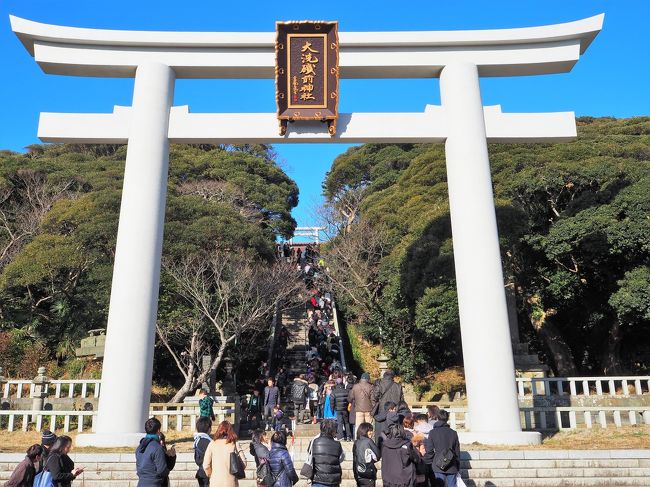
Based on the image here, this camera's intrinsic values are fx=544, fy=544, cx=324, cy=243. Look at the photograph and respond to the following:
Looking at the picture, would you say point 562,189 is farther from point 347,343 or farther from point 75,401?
point 75,401

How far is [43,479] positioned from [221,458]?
1470 millimetres

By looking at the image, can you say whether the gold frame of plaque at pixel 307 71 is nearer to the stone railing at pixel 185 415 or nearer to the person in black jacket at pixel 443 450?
the stone railing at pixel 185 415

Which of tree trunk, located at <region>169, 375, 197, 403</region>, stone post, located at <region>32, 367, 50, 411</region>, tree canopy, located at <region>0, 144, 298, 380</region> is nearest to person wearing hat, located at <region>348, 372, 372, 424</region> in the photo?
tree trunk, located at <region>169, 375, 197, 403</region>

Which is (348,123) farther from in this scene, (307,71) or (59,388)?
(59,388)

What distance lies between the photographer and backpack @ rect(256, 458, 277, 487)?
15.2ft

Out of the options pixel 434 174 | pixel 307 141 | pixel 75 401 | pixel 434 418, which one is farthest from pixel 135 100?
pixel 434 174

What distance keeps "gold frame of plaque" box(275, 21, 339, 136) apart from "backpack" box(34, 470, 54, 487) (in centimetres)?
729

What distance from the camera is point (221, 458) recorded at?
183 inches

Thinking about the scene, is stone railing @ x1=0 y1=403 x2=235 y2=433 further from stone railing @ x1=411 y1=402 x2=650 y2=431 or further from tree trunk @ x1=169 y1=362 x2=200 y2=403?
stone railing @ x1=411 y1=402 x2=650 y2=431

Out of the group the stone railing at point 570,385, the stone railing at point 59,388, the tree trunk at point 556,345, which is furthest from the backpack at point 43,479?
the tree trunk at point 556,345

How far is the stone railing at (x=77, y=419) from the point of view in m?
11.1

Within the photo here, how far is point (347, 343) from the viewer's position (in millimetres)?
23906

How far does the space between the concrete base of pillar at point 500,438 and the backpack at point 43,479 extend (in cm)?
651

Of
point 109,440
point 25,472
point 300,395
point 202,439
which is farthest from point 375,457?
point 300,395
